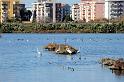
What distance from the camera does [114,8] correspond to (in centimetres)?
13638

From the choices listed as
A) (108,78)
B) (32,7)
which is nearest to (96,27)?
(32,7)

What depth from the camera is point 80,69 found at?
34.1 m

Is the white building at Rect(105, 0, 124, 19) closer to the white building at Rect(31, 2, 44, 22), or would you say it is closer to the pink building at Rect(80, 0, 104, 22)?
the pink building at Rect(80, 0, 104, 22)

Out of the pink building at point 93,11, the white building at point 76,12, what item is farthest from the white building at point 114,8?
the white building at point 76,12

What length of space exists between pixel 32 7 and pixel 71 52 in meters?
123

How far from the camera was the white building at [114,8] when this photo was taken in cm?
13562

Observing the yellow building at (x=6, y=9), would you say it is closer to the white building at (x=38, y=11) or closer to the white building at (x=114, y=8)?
the white building at (x=38, y=11)

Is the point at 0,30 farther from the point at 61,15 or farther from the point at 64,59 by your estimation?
the point at 64,59

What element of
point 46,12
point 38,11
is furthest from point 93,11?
point 38,11

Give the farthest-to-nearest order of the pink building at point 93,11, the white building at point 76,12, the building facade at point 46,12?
the white building at point 76,12, the building facade at point 46,12, the pink building at point 93,11

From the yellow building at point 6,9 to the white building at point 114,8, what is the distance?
21790mm

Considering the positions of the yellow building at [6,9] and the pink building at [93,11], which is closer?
the yellow building at [6,9]

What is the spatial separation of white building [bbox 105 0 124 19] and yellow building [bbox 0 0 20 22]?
858 inches

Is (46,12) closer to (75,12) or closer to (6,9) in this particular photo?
(75,12)
